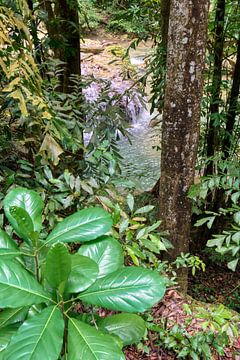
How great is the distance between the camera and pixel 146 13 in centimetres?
362

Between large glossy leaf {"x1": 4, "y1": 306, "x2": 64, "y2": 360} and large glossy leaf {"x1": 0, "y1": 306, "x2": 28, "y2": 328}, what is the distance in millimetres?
165

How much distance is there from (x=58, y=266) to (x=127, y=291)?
0.21 metres

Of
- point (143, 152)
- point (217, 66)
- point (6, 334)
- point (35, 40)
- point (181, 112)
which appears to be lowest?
point (143, 152)


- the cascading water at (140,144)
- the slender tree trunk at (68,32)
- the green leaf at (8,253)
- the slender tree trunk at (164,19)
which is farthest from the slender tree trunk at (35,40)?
the cascading water at (140,144)

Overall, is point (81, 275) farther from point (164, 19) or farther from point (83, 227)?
point (164, 19)

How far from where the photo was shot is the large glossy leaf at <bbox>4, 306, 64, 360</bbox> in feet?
2.69

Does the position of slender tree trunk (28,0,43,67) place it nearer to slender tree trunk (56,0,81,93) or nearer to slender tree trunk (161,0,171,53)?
slender tree trunk (56,0,81,93)

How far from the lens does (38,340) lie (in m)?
0.85

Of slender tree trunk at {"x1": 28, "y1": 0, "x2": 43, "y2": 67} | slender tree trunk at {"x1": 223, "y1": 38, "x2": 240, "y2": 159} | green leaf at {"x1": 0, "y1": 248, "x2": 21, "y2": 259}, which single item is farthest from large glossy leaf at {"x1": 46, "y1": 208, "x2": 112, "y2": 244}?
slender tree trunk at {"x1": 223, "y1": 38, "x2": 240, "y2": 159}

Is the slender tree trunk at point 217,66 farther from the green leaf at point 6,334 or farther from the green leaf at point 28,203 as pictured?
the green leaf at point 6,334

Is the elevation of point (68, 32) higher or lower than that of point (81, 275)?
higher

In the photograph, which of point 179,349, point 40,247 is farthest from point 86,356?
point 179,349

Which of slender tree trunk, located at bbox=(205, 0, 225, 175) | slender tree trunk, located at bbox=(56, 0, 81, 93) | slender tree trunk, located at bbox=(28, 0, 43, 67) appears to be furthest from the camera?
slender tree trunk, located at bbox=(56, 0, 81, 93)

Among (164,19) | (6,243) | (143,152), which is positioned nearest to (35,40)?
(164,19)
